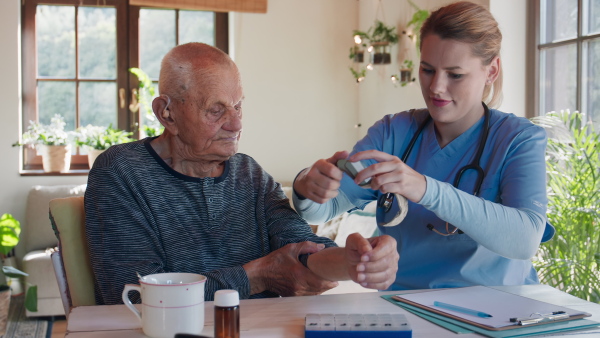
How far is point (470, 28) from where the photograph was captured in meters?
1.63

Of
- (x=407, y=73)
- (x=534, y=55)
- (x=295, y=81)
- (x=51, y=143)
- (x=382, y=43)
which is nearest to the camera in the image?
(x=534, y=55)

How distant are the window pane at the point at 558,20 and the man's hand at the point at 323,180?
2.26 m

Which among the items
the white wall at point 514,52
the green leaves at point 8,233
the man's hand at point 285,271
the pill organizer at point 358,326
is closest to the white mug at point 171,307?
the pill organizer at point 358,326

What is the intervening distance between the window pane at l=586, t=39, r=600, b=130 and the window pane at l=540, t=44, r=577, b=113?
11 centimetres

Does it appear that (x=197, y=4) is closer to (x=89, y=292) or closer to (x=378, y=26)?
(x=378, y=26)

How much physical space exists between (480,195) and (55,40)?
14.9ft

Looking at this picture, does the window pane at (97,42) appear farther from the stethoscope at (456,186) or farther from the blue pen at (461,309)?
the blue pen at (461,309)

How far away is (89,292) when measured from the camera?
1610 mm

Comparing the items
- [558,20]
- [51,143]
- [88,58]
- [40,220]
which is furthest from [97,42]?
[558,20]

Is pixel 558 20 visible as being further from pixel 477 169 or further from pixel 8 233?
pixel 8 233

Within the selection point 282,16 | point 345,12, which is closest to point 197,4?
point 282,16

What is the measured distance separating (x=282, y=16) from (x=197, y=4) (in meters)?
0.70

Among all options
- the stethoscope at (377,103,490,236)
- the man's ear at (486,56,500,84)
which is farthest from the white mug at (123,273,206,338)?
the man's ear at (486,56,500,84)

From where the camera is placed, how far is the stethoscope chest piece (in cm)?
149
